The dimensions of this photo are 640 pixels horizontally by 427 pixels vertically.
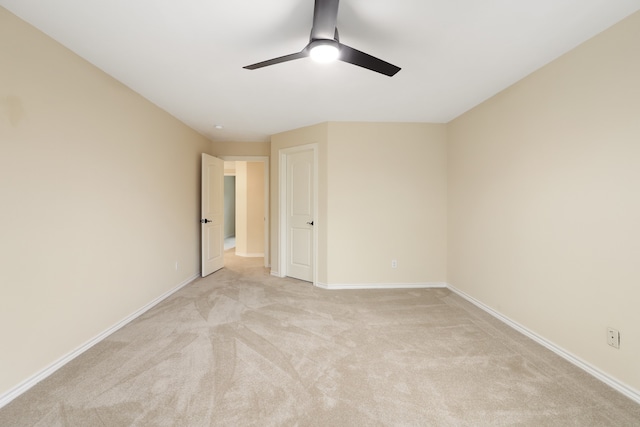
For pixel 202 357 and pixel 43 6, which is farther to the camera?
pixel 202 357

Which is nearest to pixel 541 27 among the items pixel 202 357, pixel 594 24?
pixel 594 24

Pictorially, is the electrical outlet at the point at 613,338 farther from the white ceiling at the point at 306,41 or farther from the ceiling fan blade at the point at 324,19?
the ceiling fan blade at the point at 324,19

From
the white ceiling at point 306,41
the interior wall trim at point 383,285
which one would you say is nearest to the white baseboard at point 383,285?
the interior wall trim at point 383,285

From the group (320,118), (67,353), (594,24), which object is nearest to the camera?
(594,24)

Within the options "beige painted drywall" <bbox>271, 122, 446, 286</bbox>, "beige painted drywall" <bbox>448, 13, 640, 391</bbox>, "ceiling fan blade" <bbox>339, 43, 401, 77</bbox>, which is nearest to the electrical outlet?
"beige painted drywall" <bbox>448, 13, 640, 391</bbox>

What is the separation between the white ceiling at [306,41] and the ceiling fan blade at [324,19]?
0.59ft

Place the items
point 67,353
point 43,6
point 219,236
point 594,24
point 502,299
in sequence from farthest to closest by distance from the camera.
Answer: point 219,236 → point 502,299 → point 67,353 → point 594,24 → point 43,6

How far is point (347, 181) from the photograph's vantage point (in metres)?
3.80

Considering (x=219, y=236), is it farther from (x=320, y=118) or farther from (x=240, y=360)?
(x=240, y=360)

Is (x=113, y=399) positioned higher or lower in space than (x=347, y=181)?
lower

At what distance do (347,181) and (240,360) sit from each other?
8.47 ft

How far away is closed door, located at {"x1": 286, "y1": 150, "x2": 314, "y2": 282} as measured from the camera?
405cm

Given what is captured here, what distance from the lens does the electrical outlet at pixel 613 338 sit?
173cm

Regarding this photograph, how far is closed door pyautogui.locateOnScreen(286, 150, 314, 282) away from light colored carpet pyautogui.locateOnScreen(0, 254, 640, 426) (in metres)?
1.31
